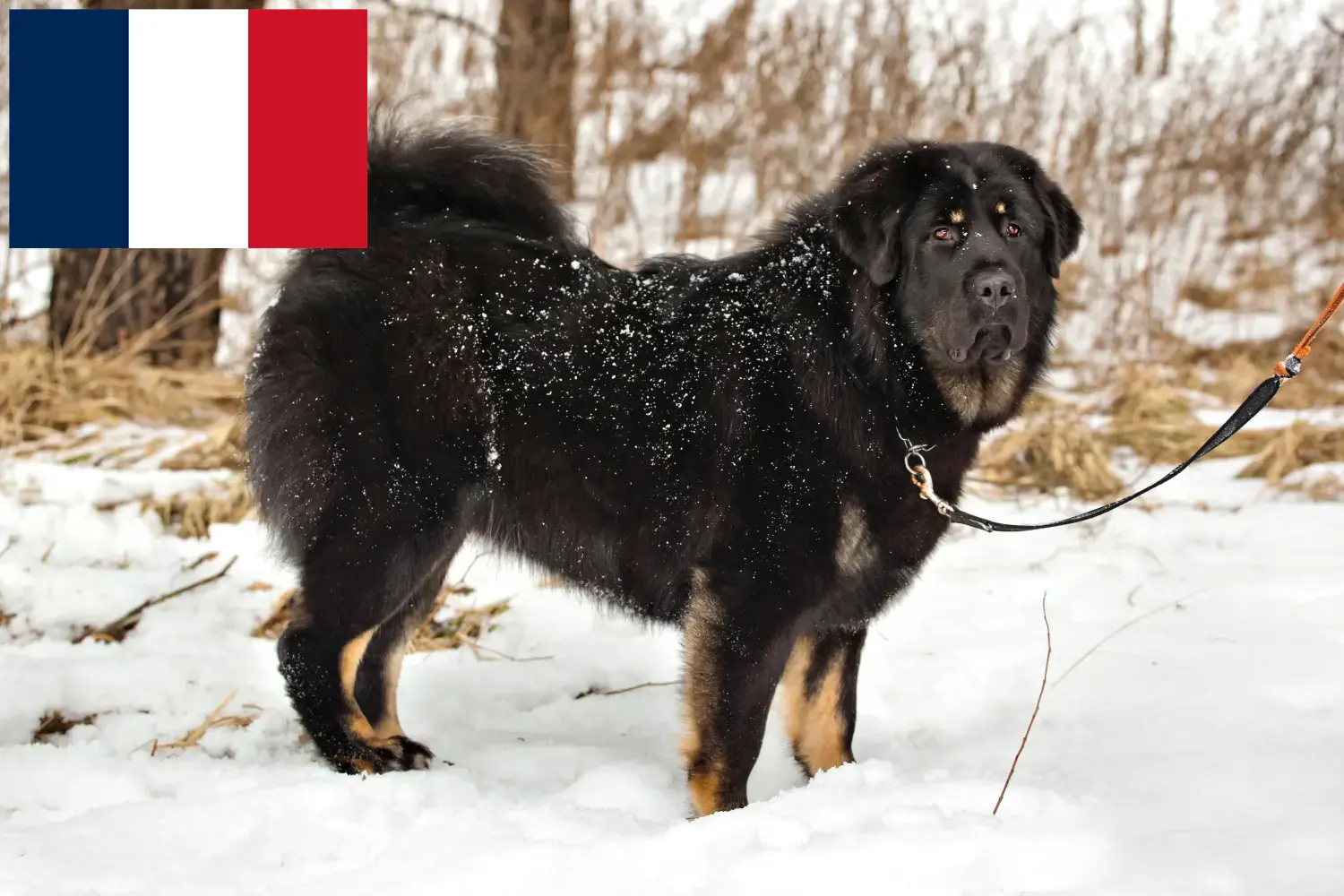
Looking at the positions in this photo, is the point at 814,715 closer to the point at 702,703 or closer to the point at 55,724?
the point at 702,703

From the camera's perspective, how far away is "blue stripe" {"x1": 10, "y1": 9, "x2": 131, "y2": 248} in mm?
4797

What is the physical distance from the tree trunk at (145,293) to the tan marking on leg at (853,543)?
555 cm

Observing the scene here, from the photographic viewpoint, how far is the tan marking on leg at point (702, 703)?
10.5ft

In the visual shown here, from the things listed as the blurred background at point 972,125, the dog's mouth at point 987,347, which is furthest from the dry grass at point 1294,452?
the dog's mouth at point 987,347

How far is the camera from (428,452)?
11.4ft

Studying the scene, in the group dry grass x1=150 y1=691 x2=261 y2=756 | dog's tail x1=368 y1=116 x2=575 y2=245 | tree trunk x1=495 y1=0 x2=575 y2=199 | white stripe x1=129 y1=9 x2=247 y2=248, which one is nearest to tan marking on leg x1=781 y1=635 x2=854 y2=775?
dog's tail x1=368 y1=116 x2=575 y2=245

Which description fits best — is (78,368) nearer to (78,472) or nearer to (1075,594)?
(78,472)

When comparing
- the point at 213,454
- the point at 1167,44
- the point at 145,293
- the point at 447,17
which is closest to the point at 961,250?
the point at 213,454

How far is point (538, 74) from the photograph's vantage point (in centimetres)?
900

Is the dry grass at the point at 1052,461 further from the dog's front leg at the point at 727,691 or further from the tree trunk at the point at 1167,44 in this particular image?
the tree trunk at the point at 1167,44

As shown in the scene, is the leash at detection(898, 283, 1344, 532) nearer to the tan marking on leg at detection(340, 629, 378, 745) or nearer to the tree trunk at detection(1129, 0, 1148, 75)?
the tan marking on leg at detection(340, 629, 378, 745)

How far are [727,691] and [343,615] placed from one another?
117 centimetres

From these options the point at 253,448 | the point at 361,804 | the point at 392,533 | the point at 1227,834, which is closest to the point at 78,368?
the point at 253,448

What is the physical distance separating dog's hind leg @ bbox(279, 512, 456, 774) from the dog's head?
5.04 feet
